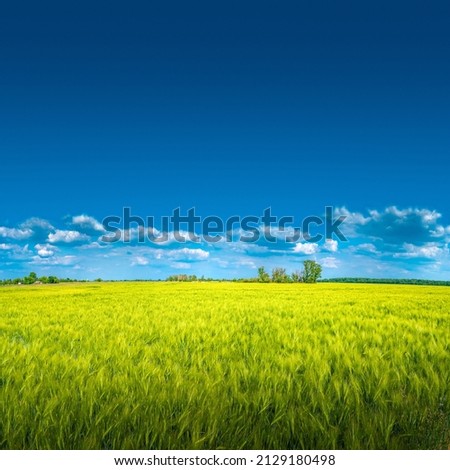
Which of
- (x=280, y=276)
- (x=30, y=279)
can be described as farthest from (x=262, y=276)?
(x=30, y=279)

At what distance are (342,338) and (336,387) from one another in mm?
3155

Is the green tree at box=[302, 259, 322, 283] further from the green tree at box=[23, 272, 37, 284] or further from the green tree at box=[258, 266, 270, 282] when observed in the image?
the green tree at box=[23, 272, 37, 284]

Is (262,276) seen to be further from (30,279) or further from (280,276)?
(30,279)

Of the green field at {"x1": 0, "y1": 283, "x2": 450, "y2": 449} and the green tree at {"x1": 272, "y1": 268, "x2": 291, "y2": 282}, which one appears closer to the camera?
the green field at {"x1": 0, "y1": 283, "x2": 450, "y2": 449}

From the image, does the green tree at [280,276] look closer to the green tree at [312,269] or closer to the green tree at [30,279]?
the green tree at [312,269]

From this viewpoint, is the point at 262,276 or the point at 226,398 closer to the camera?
the point at 226,398

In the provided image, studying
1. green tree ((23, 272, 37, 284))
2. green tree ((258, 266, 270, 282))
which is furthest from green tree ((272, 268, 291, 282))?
green tree ((23, 272, 37, 284))

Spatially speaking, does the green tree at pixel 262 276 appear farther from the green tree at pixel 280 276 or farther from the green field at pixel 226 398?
the green field at pixel 226 398

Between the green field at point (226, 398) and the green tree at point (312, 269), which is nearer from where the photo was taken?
the green field at point (226, 398)

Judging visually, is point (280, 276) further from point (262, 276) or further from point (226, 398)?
point (226, 398)

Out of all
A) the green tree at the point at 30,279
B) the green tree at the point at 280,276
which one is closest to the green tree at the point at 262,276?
the green tree at the point at 280,276

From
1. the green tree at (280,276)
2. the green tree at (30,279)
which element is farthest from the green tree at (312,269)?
the green tree at (30,279)

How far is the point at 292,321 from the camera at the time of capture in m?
9.04
